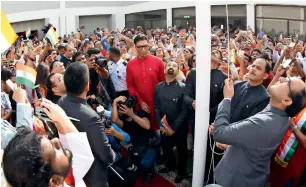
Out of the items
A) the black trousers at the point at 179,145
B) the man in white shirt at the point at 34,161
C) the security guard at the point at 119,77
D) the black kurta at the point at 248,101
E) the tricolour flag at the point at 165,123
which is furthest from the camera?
the security guard at the point at 119,77

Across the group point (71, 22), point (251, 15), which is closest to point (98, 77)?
point (251, 15)

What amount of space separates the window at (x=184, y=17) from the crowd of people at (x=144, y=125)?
15.0m

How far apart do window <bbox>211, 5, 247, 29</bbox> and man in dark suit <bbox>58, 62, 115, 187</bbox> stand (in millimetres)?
15714

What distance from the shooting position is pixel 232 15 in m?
17.7

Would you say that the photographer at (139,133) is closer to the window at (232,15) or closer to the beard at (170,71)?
the beard at (170,71)

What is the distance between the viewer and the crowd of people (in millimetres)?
1736

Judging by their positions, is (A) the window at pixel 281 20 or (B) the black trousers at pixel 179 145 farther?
(A) the window at pixel 281 20

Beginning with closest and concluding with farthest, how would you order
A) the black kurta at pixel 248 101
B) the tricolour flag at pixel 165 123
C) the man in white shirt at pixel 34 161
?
the man in white shirt at pixel 34 161 < the black kurta at pixel 248 101 < the tricolour flag at pixel 165 123

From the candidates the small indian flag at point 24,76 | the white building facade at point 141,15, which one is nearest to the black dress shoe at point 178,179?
the small indian flag at point 24,76

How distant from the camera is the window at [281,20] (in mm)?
15031

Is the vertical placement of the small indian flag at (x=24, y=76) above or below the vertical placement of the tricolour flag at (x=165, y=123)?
above

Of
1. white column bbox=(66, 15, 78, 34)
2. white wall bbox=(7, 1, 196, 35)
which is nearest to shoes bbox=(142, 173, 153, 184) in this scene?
white wall bbox=(7, 1, 196, 35)

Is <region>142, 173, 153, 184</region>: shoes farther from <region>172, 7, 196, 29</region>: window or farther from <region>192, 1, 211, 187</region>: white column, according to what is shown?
<region>172, 7, 196, 29</region>: window

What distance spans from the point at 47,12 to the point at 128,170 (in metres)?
18.3
